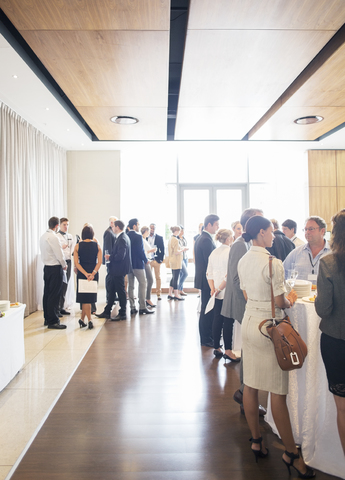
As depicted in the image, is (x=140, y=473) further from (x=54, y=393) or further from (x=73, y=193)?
(x=73, y=193)

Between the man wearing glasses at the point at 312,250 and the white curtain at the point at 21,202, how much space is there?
4381mm

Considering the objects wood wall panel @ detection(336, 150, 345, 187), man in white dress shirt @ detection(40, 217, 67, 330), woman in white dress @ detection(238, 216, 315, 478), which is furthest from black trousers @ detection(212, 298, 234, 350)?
wood wall panel @ detection(336, 150, 345, 187)

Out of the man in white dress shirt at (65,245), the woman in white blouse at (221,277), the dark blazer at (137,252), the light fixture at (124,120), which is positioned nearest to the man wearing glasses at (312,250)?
the woman in white blouse at (221,277)

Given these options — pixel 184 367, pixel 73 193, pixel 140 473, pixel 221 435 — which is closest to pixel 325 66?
pixel 184 367

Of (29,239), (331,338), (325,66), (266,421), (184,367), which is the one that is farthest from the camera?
(29,239)

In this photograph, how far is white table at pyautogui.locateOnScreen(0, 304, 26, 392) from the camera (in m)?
3.20

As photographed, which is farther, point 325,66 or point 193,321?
point 193,321

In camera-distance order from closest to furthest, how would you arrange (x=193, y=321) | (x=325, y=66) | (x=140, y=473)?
(x=140, y=473) → (x=325, y=66) → (x=193, y=321)

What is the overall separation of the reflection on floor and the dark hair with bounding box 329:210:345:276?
2363 mm

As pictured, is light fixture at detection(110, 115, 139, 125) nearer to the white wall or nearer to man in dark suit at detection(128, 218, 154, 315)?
man in dark suit at detection(128, 218, 154, 315)

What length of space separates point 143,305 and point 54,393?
320cm

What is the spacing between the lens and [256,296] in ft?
7.06

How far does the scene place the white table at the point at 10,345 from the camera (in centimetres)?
320

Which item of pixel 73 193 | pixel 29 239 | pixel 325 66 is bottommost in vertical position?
pixel 29 239
